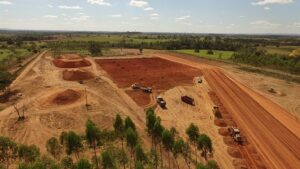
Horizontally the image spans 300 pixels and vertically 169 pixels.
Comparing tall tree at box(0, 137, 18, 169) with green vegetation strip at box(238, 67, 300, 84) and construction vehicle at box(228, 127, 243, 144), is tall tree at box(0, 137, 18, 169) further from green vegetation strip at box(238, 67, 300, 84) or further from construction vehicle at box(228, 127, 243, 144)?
green vegetation strip at box(238, 67, 300, 84)

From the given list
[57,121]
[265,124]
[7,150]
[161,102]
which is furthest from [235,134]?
[7,150]

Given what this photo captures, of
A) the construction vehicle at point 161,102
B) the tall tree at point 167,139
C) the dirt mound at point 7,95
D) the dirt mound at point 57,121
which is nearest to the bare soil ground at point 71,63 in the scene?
the dirt mound at point 7,95

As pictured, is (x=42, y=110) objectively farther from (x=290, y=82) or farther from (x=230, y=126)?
(x=290, y=82)

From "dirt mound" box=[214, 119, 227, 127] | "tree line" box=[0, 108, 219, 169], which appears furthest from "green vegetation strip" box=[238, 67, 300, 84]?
"tree line" box=[0, 108, 219, 169]

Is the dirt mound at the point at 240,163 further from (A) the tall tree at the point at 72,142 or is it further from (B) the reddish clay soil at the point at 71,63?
(B) the reddish clay soil at the point at 71,63

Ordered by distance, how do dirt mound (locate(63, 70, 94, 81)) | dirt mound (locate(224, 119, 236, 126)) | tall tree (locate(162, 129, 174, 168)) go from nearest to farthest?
1. tall tree (locate(162, 129, 174, 168))
2. dirt mound (locate(224, 119, 236, 126))
3. dirt mound (locate(63, 70, 94, 81))

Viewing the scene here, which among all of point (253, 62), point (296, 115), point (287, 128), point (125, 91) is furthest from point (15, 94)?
point (253, 62)
